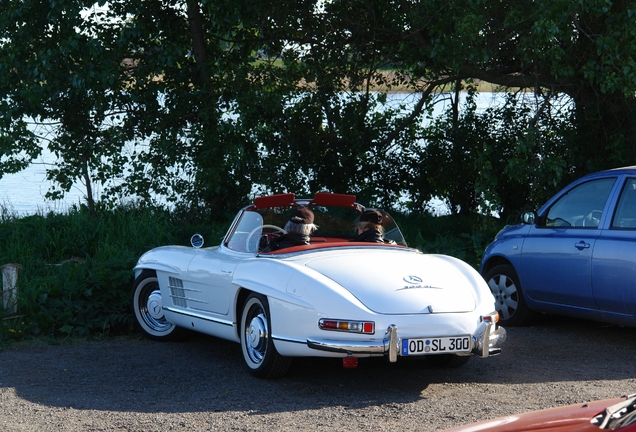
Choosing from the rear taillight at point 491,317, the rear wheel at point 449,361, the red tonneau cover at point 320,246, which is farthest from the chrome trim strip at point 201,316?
the rear taillight at point 491,317

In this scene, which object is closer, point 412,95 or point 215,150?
point 215,150

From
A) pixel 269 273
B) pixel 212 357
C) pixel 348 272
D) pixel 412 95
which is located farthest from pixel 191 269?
pixel 412 95

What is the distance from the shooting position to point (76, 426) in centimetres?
585

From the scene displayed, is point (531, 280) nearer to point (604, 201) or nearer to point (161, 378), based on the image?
point (604, 201)

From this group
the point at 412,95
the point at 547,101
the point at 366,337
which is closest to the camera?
the point at 366,337

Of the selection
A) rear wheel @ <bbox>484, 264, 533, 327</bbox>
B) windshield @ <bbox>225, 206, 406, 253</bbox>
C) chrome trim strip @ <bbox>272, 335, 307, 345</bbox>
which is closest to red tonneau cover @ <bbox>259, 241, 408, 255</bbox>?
windshield @ <bbox>225, 206, 406, 253</bbox>

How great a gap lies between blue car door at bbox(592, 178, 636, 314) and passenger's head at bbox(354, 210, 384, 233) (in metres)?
1.97

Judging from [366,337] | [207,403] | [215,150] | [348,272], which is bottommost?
[207,403]

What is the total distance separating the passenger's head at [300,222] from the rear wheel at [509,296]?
2567 mm

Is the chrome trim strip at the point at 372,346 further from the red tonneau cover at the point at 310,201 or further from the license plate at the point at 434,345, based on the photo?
the red tonneau cover at the point at 310,201

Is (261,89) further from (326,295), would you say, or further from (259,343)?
(326,295)

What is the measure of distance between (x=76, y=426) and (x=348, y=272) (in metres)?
2.20

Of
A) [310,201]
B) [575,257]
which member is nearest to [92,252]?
[310,201]

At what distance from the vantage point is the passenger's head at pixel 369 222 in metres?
7.94
